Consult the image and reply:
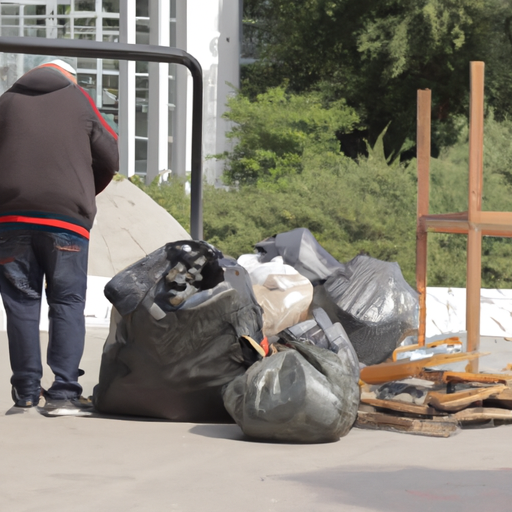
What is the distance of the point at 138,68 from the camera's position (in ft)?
40.4

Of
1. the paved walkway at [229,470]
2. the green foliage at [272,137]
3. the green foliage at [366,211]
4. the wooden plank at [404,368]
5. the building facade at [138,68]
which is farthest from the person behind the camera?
the green foliage at [272,137]

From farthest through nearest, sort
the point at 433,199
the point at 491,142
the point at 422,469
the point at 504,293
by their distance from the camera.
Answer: the point at 491,142 < the point at 433,199 < the point at 504,293 < the point at 422,469

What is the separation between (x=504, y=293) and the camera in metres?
6.25

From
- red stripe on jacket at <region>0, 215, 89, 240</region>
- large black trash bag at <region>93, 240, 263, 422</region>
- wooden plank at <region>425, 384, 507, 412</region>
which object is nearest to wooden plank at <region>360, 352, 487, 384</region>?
wooden plank at <region>425, 384, 507, 412</region>

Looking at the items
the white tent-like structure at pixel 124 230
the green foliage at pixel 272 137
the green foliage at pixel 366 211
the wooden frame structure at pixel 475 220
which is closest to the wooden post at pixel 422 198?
the wooden frame structure at pixel 475 220

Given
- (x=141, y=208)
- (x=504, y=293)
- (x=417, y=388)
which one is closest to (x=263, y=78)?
(x=141, y=208)

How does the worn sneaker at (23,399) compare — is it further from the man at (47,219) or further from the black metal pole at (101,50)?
the black metal pole at (101,50)

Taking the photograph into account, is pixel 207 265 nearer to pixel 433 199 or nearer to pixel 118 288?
pixel 118 288

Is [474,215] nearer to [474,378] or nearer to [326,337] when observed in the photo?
[474,378]

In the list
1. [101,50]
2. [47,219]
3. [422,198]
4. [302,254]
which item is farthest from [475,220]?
[47,219]

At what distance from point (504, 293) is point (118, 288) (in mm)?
3792

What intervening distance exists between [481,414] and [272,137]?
10179 mm

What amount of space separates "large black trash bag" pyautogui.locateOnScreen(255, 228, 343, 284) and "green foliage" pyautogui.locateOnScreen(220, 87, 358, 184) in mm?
7552

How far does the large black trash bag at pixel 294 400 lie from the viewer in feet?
9.11
